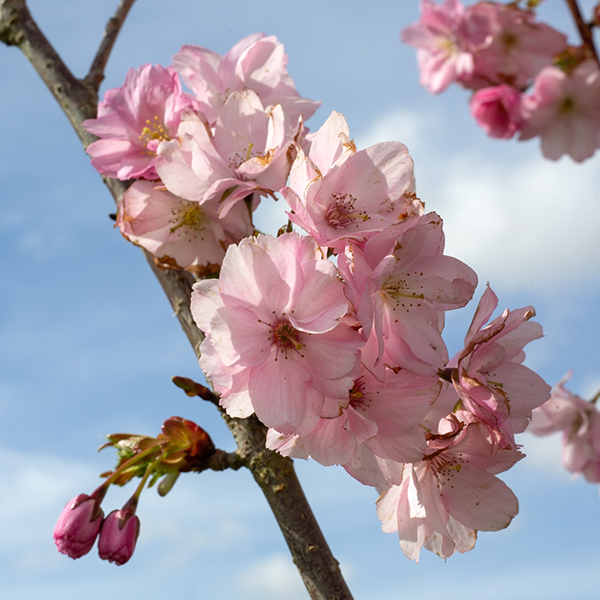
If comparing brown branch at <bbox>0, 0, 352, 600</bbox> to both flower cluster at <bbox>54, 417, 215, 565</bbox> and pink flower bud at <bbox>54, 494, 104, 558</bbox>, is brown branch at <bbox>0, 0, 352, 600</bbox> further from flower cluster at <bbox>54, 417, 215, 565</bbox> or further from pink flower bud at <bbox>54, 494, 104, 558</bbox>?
pink flower bud at <bbox>54, 494, 104, 558</bbox>

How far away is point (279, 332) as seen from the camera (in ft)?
3.44

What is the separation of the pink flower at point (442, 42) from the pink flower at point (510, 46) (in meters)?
0.03

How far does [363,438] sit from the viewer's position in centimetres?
104

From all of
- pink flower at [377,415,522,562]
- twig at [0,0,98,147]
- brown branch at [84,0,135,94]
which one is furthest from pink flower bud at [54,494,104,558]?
brown branch at [84,0,135,94]

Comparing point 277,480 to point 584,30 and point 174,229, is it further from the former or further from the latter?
point 584,30

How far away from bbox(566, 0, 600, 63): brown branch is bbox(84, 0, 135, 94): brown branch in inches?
61.2

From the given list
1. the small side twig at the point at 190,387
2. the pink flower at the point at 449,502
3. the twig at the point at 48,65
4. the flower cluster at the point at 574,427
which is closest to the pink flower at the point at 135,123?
the twig at the point at 48,65

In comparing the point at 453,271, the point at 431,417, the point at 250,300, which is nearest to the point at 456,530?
the point at 431,417

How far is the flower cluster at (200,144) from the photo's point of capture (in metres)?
1.29

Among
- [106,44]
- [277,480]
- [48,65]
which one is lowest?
[277,480]

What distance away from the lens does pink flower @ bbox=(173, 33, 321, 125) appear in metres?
1.48

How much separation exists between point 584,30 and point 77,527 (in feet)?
4.93

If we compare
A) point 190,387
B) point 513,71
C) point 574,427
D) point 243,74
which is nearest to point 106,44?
point 243,74

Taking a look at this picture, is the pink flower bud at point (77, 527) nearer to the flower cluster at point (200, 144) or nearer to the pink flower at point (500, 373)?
the flower cluster at point (200, 144)
